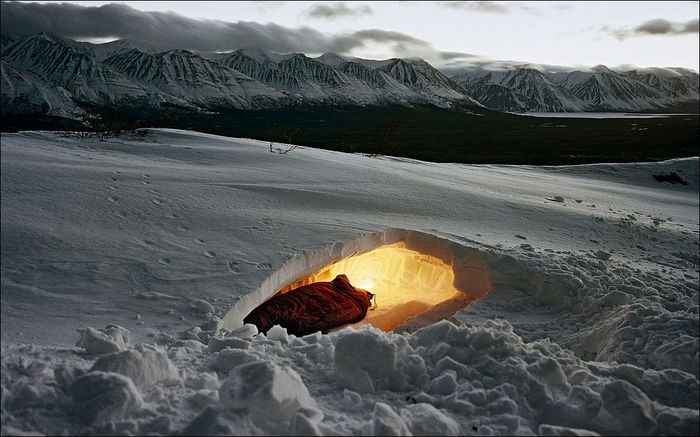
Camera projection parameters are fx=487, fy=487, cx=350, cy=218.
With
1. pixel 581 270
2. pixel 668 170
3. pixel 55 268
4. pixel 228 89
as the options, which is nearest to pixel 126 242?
pixel 55 268

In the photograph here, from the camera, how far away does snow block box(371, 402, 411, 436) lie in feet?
6.49

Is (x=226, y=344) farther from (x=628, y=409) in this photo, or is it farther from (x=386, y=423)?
(x=628, y=409)

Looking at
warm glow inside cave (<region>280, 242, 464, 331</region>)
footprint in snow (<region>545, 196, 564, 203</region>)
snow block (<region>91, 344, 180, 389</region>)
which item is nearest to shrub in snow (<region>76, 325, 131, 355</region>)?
snow block (<region>91, 344, 180, 389</region>)

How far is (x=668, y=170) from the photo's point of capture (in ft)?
52.9

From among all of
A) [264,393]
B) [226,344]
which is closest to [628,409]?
[264,393]

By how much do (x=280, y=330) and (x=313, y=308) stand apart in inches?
83.6

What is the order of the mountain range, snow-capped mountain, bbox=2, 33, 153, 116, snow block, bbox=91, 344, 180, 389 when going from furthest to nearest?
the mountain range
snow-capped mountain, bbox=2, 33, 153, 116
snow block, bbox=91, 344, 180, 389

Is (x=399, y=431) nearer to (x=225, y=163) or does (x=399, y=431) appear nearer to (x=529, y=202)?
(x=225, y=163)

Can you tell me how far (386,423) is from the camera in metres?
1.99

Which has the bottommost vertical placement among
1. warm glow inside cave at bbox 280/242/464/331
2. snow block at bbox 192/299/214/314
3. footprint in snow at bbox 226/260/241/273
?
warm glow inside cave at bbox 280/242/464/331

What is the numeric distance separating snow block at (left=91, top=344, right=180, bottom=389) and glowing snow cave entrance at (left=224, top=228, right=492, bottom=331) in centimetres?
104

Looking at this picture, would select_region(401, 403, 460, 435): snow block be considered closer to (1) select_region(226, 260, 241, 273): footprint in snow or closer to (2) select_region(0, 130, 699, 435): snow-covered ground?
(2) select_region(0, 130, 699, 435): snow-covered ground

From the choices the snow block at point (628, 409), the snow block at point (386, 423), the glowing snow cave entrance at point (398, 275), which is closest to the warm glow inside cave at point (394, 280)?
the glowing snow cave entrance at point (398, 275)

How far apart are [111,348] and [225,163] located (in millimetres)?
4772
